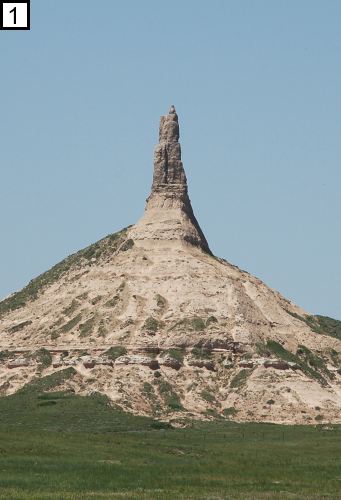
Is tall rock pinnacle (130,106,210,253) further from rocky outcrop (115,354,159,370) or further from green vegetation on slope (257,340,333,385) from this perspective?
rocky outcrop (115,354,159,370)

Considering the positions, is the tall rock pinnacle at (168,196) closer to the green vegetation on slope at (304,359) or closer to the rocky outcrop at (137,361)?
the green vegetation on slope at (304,359)

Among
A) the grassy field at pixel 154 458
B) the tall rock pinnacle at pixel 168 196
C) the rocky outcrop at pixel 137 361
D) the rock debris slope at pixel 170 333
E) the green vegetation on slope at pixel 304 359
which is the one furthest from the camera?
the tall rock pinnacle at pixel 168 196

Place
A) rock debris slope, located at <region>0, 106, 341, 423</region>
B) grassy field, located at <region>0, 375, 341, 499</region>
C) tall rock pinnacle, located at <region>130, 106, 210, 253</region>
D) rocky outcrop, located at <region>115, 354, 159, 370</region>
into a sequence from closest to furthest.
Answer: grassy field, located at <region>0, 375, 341, 499</region>
rock debris slope, located at <region>0, 106, 341, 423</region>
rocky outcrop, located at <region>115, 354, 159, 370</region>
tall rock pinnacle, located at <region>130, 106, 210, 253</region>

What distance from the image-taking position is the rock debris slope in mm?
163875

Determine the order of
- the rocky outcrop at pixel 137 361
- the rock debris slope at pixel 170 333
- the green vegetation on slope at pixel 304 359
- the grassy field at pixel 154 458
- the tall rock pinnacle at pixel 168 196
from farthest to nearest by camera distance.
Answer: the tall rock pinnacle at pixel 168 196, the green vegetation on slope at pixel 304 359, the rocky outcrop at pixel 137 361, the rock debris slope at pixel 170 333, the grassy field at pixel 154 458

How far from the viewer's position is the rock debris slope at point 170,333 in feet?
538

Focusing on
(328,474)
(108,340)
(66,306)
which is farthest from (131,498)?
A: (66,306)

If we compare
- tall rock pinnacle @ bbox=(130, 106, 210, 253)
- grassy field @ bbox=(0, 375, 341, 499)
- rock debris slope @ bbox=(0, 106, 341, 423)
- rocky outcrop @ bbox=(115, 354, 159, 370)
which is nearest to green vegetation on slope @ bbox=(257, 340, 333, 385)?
rock debris slope @ bbox=(0, 106, 341, 423)

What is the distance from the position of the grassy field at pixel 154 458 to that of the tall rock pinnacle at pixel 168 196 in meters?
43.1

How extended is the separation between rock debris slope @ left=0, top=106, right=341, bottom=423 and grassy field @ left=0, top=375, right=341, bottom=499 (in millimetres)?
11968

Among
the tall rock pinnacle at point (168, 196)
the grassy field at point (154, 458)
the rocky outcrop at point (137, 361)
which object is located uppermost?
the tall rock pinnacle at point (168, 196)

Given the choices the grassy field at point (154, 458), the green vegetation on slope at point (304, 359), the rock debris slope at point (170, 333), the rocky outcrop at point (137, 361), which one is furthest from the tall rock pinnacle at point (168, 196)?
the grassy field at point (154, 458)

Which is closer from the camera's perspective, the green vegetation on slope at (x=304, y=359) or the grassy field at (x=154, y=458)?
the grassy field at (x=154, y=458)

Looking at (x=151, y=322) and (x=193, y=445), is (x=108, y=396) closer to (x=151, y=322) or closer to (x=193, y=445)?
(x=151, y=322)
